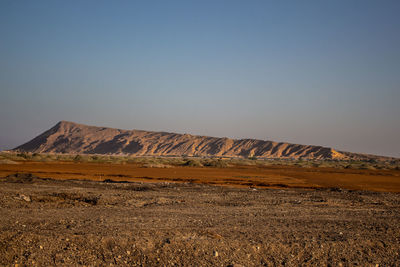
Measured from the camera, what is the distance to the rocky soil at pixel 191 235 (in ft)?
21.2

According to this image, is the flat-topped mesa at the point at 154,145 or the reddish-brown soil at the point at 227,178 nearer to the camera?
the reddish-brown soil at the point at 227,178

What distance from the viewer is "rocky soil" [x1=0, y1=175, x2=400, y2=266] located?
6453 millimetres

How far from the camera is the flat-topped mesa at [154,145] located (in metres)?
148

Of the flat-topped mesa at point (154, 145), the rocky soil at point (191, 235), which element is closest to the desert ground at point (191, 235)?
the rocky soil at point (191, 235)

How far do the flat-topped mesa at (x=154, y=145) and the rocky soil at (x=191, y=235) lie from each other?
13327 cm

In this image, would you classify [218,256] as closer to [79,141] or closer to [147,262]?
[147,262]

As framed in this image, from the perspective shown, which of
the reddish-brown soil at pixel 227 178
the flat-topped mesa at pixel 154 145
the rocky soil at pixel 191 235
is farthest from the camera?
the flat-topped mesa at pixel 154 145

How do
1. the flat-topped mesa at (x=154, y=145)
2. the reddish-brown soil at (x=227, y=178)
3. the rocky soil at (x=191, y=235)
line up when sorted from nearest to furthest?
the rocky soil at (x=191, y=235)
the reddish-brown soil at (x=227, y=178)
the flat-topped mesa at (x=154, y=145)

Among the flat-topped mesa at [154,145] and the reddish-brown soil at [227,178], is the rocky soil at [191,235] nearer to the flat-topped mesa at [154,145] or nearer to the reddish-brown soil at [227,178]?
the reddish-brown soil at [227,178]

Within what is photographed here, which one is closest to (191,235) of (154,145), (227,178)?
(227,178)

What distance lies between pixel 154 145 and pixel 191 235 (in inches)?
5955

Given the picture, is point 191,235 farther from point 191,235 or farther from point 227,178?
point 227,178

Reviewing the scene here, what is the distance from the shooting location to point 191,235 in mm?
7562

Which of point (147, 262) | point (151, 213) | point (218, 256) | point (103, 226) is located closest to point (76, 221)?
point (103, 226)
